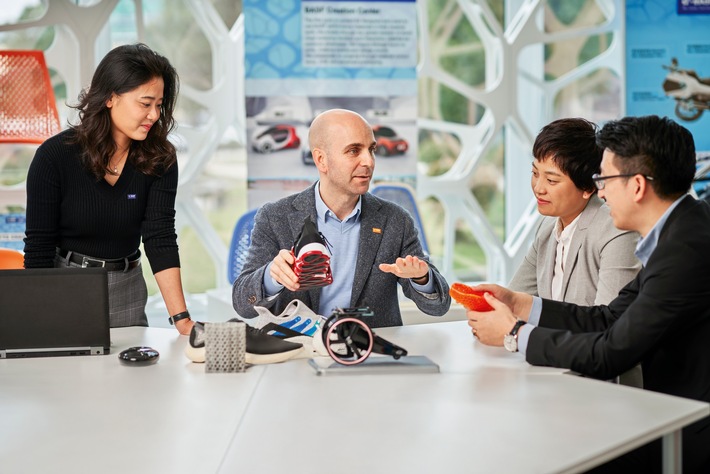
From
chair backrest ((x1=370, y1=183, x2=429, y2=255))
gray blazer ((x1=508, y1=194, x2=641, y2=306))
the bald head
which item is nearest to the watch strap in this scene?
gray blazer ((x1=508, y1=194, x2=641, y2=306))

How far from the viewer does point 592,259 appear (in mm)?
2961

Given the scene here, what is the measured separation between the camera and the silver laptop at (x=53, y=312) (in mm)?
2529

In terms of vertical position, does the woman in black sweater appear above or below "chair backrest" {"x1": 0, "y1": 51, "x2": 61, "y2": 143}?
below

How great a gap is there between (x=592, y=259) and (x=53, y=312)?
5.97ft

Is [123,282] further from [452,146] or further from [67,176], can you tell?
[452,146]

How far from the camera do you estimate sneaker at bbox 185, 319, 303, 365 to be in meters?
2.45

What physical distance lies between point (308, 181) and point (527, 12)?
7.72ft

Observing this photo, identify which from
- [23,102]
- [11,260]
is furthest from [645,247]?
[23,102]

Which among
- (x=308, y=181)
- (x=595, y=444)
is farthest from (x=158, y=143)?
(x=308, y=181)

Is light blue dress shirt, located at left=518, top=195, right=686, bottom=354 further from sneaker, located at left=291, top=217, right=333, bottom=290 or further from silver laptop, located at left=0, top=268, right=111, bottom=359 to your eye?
silver laptop, located at left=0, top=268, right=111, bottom=359

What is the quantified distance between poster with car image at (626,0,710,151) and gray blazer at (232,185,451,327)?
151 inches

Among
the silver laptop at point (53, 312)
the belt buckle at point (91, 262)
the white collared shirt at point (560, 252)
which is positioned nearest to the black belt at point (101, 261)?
the belt buckle at point (91, 262)

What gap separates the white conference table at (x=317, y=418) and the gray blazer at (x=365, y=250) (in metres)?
0.67

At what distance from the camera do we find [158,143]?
3.28m
